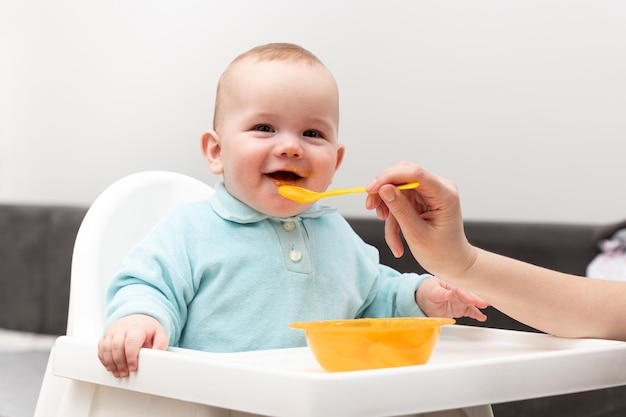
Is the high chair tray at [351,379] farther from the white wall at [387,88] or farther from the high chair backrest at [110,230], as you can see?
the white wall at [387,88]

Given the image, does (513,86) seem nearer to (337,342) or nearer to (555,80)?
(555,80)

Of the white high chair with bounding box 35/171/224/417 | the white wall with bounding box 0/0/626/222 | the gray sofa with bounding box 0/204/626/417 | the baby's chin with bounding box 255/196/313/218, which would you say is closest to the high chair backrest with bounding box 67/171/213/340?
the white high chair with bounding box 35/171/224/417

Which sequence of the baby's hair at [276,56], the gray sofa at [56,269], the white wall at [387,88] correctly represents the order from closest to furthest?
1. the baby's hair at [276,56]
2. the gray sofa at [56,269]
3. the white wall at [387,88]

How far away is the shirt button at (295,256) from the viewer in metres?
0.95

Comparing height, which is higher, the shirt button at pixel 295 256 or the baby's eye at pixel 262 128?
the baby's eye at pixel 262 128

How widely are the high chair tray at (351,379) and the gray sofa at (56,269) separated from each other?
77 cm

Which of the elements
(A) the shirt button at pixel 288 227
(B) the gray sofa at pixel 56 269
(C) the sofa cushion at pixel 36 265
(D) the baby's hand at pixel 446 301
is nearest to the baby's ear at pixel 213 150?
(A) the shirt button at pixel 288 227

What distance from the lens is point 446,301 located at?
3.14 feet

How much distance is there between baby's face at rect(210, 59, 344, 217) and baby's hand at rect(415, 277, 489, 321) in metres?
0.17

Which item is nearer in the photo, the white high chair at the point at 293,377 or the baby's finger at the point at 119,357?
the white high chair at the point at 293,377

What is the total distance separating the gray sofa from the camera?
150 cm

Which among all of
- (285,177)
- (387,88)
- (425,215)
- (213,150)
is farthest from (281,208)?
(387,88)

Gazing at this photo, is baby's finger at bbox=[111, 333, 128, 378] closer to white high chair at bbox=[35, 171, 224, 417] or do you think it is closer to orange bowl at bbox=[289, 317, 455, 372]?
white high chair at bbox=[35, 171, 224, 417]

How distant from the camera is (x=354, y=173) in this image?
199cm
